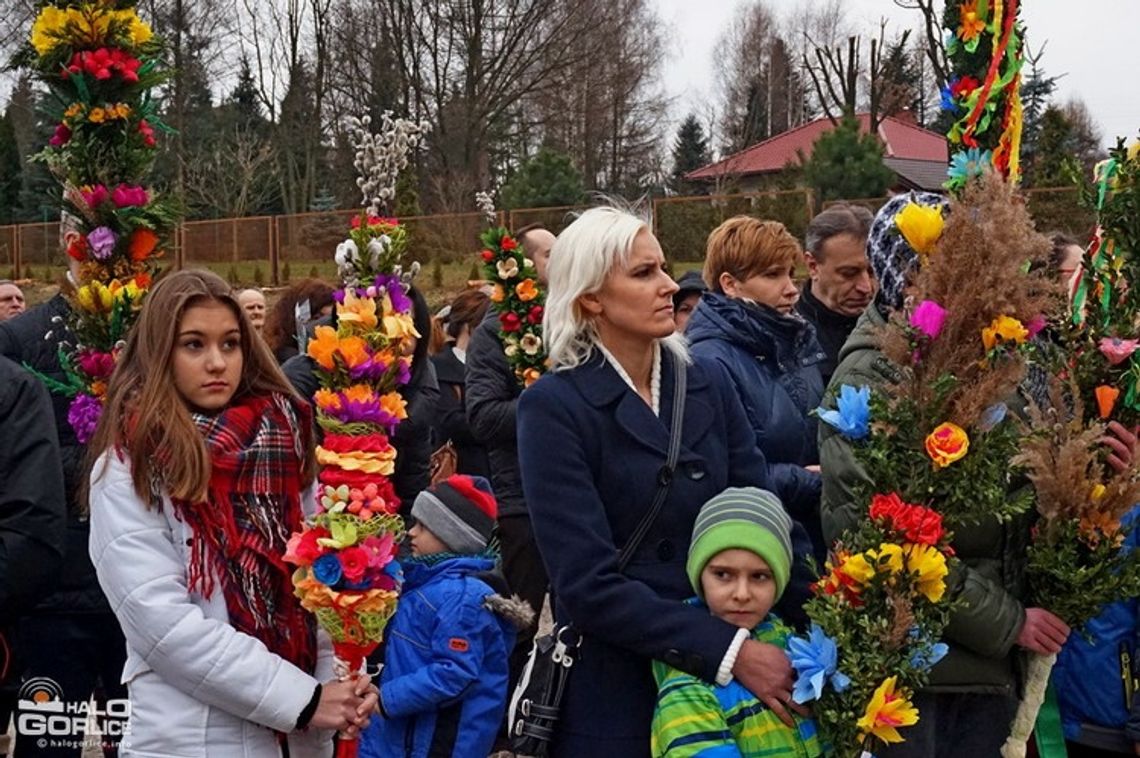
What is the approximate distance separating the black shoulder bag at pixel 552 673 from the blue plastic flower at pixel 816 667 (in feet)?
1.41

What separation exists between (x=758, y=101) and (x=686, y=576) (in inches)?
2224

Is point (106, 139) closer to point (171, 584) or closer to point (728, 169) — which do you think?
point (171, 584)

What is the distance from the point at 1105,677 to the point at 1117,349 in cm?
93

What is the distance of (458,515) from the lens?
4348 mm

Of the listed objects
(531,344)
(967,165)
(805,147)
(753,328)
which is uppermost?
(805,147)

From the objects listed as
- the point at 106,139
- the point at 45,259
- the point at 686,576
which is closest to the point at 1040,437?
the point at 686,576

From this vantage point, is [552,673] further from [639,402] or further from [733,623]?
[639,402]

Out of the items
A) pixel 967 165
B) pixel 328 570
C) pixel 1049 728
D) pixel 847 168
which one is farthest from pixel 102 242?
pixel 847 168

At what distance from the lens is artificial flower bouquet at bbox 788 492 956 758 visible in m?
2.84

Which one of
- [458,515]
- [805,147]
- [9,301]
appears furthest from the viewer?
[805,147]

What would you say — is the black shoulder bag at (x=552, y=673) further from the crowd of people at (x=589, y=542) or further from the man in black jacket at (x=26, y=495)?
the man in black jacket at (x=26, y=495)

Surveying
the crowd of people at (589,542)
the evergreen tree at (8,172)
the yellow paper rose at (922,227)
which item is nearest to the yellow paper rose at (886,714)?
the crowd of people at (589,542)

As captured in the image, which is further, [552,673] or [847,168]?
[847,168]

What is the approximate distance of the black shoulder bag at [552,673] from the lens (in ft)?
9.93
